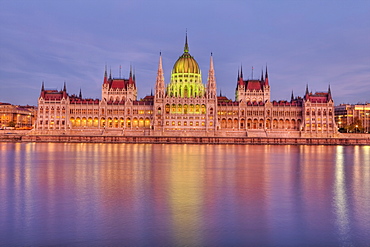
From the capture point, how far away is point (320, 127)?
125750 millimetres

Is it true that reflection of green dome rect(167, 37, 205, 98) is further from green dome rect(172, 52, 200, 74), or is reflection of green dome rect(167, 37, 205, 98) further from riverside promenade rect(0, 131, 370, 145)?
riverside promenade rect(0, 131, 370, 145)

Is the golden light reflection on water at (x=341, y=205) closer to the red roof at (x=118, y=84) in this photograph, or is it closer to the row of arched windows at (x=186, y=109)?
the row of arched windows at (x=186, y=109)

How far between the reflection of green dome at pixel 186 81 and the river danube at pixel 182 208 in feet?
316

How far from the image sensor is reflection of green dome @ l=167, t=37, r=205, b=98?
443 ft

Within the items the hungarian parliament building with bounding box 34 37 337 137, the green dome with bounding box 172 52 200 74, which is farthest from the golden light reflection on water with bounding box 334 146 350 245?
the green dome with bounding box 172 52 200 74

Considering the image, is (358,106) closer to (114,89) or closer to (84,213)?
(114,89)

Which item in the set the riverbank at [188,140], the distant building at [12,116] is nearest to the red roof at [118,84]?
the distant building at [12,116]

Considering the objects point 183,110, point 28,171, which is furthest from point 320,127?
point 28,171

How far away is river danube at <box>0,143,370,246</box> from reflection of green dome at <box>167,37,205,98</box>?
9625 centimetres

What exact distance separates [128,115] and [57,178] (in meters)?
93.3

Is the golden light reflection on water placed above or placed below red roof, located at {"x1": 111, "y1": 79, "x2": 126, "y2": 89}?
below

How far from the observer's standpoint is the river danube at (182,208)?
692 inches

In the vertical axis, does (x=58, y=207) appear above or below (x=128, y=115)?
below

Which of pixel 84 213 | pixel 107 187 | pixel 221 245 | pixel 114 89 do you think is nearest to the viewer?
pixel 221 245
